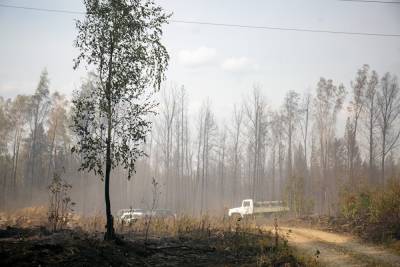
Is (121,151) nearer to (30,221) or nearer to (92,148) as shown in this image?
(92,148)

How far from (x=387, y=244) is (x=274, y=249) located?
5.75 metres

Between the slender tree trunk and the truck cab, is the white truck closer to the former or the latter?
the truck cab

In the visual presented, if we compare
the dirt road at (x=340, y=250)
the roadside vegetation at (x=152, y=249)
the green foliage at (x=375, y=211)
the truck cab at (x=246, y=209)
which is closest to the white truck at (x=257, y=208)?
the truck cab at (x=246, y=209)

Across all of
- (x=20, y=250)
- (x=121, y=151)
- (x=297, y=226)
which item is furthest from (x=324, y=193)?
(x=20, y=250)

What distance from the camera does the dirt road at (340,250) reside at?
40.1 feet

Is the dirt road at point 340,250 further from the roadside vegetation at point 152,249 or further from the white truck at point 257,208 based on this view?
the white truck at point 257,208

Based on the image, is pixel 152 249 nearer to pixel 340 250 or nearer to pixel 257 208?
pixel 340 250

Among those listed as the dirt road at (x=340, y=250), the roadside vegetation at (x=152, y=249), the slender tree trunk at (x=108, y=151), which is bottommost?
the dirt road at (x=340, y=250)

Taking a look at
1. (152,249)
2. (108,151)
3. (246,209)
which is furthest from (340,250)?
(246,209)

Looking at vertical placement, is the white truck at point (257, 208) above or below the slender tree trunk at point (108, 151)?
below

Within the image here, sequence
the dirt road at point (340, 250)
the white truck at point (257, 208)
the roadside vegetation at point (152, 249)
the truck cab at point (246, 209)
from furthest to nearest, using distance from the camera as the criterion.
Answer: the white truck at point (257, 208)
the truck cab at point (246, 209)
the dirt road at point (340, 250)
the roadside vegetation at point (152, 249)

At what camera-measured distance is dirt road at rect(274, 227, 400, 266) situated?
40.1 feet

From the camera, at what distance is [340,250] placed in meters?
14.3

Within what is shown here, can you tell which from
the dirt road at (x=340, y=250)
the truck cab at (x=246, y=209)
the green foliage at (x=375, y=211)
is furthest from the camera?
the truck cab at (x=246, y=209)
